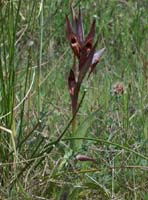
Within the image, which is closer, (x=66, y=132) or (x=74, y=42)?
(x=74, y=42)

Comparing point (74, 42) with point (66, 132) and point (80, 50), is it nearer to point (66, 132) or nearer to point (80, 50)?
point (80, 50)

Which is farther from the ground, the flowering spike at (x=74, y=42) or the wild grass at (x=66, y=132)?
the flowering spike at (x=74, y=42)

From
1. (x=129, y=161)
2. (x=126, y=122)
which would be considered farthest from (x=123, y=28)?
(x=129, y=161)

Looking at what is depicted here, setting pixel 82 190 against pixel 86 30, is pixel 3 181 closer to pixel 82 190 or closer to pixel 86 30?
pixel 82 190

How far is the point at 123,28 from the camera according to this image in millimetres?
3086

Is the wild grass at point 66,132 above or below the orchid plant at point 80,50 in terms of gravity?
below

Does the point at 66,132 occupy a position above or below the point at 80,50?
below

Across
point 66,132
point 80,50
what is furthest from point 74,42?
point 66,132

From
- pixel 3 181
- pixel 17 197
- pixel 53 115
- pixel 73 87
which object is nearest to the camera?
pixel 17 197

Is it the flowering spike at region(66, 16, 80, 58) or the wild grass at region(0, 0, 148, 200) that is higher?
the flowering spike at region(66, 16, 80, 58)

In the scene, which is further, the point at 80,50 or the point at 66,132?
the point at 66,132

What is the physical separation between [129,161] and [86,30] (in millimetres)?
1395

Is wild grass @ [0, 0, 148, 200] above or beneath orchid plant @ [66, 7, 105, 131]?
beneath

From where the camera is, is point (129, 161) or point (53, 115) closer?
point (129, 161)
